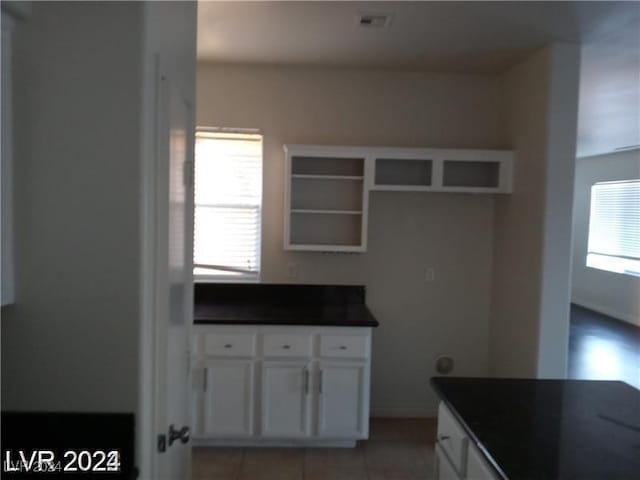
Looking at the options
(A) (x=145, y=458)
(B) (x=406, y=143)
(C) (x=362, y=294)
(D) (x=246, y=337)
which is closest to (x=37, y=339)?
(A) (x=145, y=458)

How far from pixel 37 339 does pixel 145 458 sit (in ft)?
1.46

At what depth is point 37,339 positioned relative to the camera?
1332mm

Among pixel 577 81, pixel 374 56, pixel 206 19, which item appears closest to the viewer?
pixel 206 19

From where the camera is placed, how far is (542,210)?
3.18 meters

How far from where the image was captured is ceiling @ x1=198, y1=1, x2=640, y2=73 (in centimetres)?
261

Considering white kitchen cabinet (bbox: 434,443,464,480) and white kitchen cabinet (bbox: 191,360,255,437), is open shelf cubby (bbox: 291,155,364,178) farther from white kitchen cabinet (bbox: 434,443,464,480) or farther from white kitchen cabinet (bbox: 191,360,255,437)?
white kitchen cabinet (bbox: 434,443,464,480)

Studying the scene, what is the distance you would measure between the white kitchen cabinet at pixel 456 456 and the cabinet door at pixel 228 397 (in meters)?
1.55

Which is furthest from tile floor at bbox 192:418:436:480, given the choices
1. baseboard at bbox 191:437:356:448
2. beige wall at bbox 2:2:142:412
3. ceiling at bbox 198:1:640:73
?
ceiling at bbox 198:1:640:73

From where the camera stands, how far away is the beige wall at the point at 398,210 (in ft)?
12.4

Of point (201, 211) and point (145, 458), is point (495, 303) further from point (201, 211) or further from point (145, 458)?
point (145, 458)

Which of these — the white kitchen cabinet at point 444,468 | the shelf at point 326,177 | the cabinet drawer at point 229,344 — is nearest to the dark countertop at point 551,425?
the white kitchen cabinet at point 444,468

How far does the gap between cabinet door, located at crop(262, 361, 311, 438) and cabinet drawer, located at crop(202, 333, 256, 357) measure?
6.6 inches

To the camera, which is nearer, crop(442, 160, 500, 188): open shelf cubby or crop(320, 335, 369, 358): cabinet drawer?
crop(320, 335, 369, 358): cabinet drawer

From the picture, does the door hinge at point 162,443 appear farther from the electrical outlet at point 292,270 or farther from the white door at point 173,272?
the electrical outlet at point 292,270
